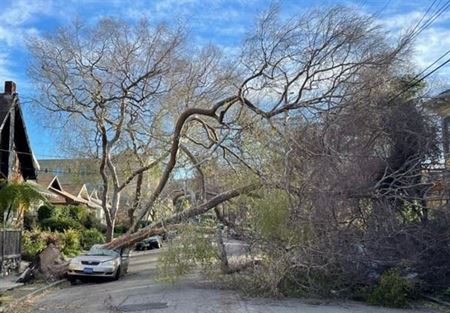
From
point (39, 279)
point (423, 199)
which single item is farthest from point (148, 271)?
point (423, 199)

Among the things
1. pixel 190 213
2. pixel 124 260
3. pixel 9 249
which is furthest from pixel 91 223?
pixel 190 213

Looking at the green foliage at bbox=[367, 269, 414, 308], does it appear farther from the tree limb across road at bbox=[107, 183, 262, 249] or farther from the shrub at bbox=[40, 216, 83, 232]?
the shrub at bbox=[40, 216, 83, 232]

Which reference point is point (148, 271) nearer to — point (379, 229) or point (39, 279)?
point (39, 279)

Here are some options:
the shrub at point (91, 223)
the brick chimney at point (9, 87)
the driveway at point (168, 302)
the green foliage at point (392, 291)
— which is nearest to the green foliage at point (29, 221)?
the shrub at point (91, 223)

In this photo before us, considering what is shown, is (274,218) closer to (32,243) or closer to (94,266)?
(94,266)

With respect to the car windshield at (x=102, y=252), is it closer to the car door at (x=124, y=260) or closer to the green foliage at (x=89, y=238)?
the car door at (x=124, y=260)

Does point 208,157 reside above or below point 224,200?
above

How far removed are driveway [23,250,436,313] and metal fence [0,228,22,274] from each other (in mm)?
4091

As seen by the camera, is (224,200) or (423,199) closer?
(423,199)

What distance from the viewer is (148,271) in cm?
2502

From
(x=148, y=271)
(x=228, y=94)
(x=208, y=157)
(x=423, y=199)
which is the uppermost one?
(x=228, y=94)

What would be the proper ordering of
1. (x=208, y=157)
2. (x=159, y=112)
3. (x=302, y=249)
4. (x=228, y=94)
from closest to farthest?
(x=302, y=249), (x=208, y=157), (x=228, y=94), (x=159, y=112)

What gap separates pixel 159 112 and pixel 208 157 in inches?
284

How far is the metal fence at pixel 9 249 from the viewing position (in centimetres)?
2166
